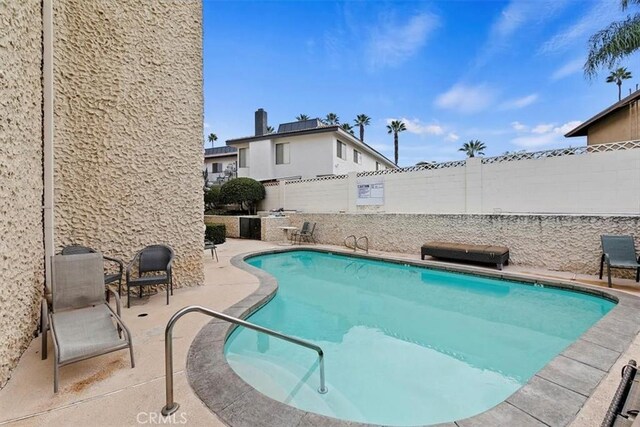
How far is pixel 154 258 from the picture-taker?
218 inches

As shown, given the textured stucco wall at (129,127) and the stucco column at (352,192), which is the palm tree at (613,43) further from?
the textured stucco wall at (129,127)

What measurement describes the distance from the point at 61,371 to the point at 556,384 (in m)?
5.22

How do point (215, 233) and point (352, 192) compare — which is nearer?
point (352, 192)

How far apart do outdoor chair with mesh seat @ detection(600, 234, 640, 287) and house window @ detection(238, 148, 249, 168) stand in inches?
753

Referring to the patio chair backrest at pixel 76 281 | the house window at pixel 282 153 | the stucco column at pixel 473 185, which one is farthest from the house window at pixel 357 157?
the patio chair backrest at pixel 76 281

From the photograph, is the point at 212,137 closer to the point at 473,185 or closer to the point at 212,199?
the point at 212,199

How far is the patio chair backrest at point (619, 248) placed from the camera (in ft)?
20.8

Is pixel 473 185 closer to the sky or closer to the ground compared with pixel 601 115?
closer to the ground

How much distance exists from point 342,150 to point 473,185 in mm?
10852

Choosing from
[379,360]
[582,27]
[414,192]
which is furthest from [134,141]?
[582,27]

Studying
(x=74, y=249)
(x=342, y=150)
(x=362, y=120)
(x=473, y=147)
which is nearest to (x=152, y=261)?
(x=74, y=249)

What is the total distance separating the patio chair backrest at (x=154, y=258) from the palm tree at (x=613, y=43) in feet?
47.2

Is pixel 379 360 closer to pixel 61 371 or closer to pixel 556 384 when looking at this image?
pixel 556 384

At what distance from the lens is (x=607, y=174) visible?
741 centimetres
